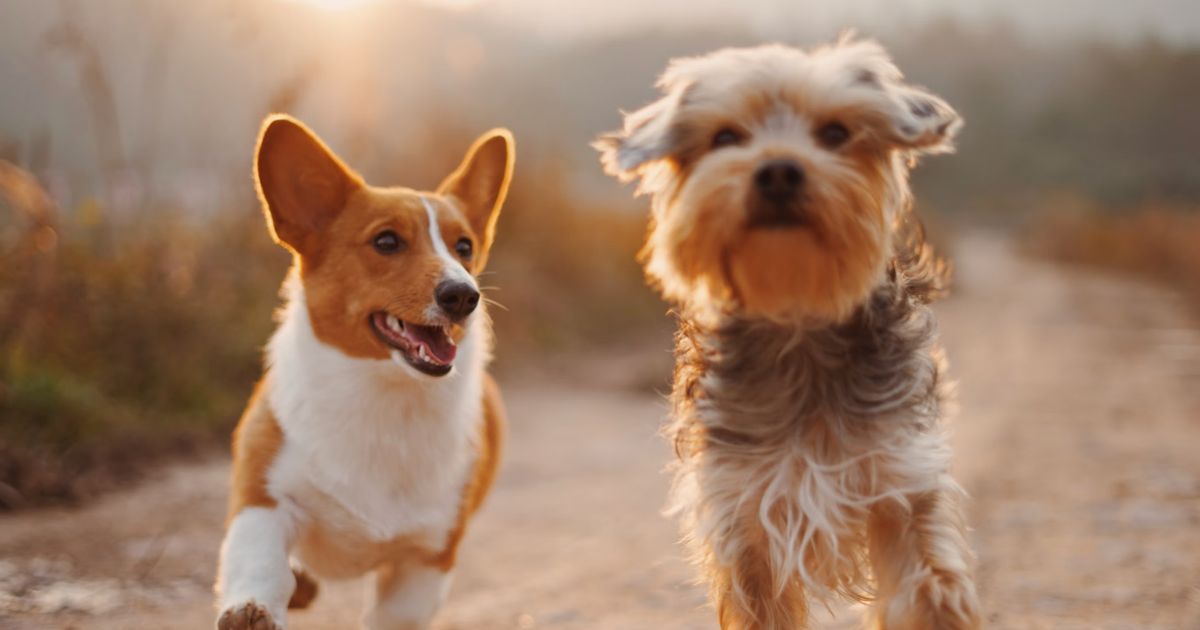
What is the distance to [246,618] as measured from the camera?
11.5 feet

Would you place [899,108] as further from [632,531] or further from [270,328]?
[270,328]

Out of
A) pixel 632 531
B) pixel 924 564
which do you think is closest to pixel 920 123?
pixel 924 564

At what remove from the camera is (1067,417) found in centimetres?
991

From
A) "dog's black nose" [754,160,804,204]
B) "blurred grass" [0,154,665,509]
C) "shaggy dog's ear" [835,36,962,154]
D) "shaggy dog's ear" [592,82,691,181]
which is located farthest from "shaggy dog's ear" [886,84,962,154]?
"blurred grass" [0,154,665,509]

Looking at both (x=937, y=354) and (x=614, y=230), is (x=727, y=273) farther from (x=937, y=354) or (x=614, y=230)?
(x=614, y=230)

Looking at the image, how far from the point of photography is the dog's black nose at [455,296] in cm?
399

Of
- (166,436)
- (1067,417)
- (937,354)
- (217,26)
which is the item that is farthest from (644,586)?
(217,26)

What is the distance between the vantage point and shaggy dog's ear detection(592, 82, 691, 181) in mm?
3414

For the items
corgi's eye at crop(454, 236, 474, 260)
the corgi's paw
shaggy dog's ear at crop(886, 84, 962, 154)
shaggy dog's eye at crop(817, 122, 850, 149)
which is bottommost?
the corgi's paw

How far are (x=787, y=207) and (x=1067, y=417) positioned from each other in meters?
7.74

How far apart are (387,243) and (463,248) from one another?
39 cm

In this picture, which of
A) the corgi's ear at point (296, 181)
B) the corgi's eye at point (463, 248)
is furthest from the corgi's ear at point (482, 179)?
the corgi's ear at point (296, 181)

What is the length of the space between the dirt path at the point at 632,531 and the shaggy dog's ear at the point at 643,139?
2.25 m

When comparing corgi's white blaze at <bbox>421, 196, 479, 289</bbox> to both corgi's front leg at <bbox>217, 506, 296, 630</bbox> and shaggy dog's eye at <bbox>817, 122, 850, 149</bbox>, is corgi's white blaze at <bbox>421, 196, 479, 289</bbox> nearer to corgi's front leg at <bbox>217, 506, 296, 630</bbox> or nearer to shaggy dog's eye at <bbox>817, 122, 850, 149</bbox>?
corgi's front leg at <bbox>217, 506, 296, 630</bbox>
